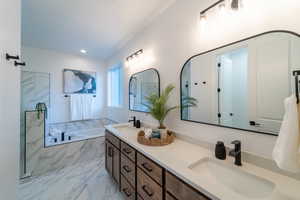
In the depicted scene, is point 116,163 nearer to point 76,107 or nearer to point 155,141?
point 155,141

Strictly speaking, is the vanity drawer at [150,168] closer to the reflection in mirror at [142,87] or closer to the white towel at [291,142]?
the white towel at [291,142]

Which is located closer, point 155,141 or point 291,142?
point 291,142

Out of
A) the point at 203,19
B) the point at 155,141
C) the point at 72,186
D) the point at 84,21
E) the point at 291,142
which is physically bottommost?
the point at 72,186

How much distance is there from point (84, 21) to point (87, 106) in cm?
222

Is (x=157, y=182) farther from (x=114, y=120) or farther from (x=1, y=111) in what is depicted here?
(x=114, y=120)

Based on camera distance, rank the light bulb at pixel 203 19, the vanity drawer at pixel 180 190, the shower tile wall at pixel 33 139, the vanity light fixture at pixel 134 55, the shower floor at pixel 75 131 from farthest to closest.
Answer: the shower floor at pixel 75 131, the vanity light fixture at pixel 134 55, the shower tile wall at pixel 33 139, the light bulb at pixel 203 19, the vanity drawer at pixel 180 190

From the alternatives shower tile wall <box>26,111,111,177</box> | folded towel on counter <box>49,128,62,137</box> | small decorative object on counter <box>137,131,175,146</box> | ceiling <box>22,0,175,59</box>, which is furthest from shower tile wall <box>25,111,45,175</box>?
small decorative object on counter <box>137,131,175,146</box>

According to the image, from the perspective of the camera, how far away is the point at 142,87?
227 centimetres

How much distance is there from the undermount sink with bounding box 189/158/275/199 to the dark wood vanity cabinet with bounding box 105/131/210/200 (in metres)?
0.17

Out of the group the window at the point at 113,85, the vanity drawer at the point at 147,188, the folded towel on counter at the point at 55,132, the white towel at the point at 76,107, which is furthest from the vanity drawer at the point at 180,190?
the white towel at the point at 76,107

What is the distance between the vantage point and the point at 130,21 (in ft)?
6.68

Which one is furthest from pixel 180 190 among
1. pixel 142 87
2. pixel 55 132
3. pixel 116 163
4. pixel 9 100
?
pixel 55 132

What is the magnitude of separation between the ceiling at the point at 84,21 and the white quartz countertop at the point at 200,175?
1.74 m

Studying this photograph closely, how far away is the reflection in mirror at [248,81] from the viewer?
84 centimetres
